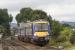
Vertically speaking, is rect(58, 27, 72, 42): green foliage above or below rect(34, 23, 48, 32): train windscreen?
below

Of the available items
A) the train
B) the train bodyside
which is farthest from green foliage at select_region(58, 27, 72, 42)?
the train bodyside

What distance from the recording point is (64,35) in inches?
1634

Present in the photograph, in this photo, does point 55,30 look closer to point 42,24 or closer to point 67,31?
point 67,31

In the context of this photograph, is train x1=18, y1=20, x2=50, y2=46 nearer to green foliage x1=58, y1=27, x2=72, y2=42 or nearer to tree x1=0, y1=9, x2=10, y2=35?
green foliage x1=58, y1=27, x2=72, y2=42

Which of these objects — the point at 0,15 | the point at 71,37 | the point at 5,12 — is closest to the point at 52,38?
the point at 71,37

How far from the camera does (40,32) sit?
3566 cm

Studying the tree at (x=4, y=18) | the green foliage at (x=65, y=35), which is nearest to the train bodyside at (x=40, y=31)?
the green foliage at (x=65, y=35)

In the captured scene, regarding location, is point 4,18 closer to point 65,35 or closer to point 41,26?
point 65,35

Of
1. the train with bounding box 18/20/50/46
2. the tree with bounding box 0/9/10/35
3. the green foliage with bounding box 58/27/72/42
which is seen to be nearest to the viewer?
the train with bounding box 18/20/50/46

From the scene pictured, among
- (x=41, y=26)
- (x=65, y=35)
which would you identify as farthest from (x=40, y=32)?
(x=65, y=35)

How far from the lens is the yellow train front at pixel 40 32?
3538 centimetres

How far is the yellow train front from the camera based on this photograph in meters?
35.4

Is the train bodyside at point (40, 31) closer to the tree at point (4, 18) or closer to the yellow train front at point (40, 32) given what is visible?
the yellow train front at point (40, 32)

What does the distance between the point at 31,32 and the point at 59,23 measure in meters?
9.41
